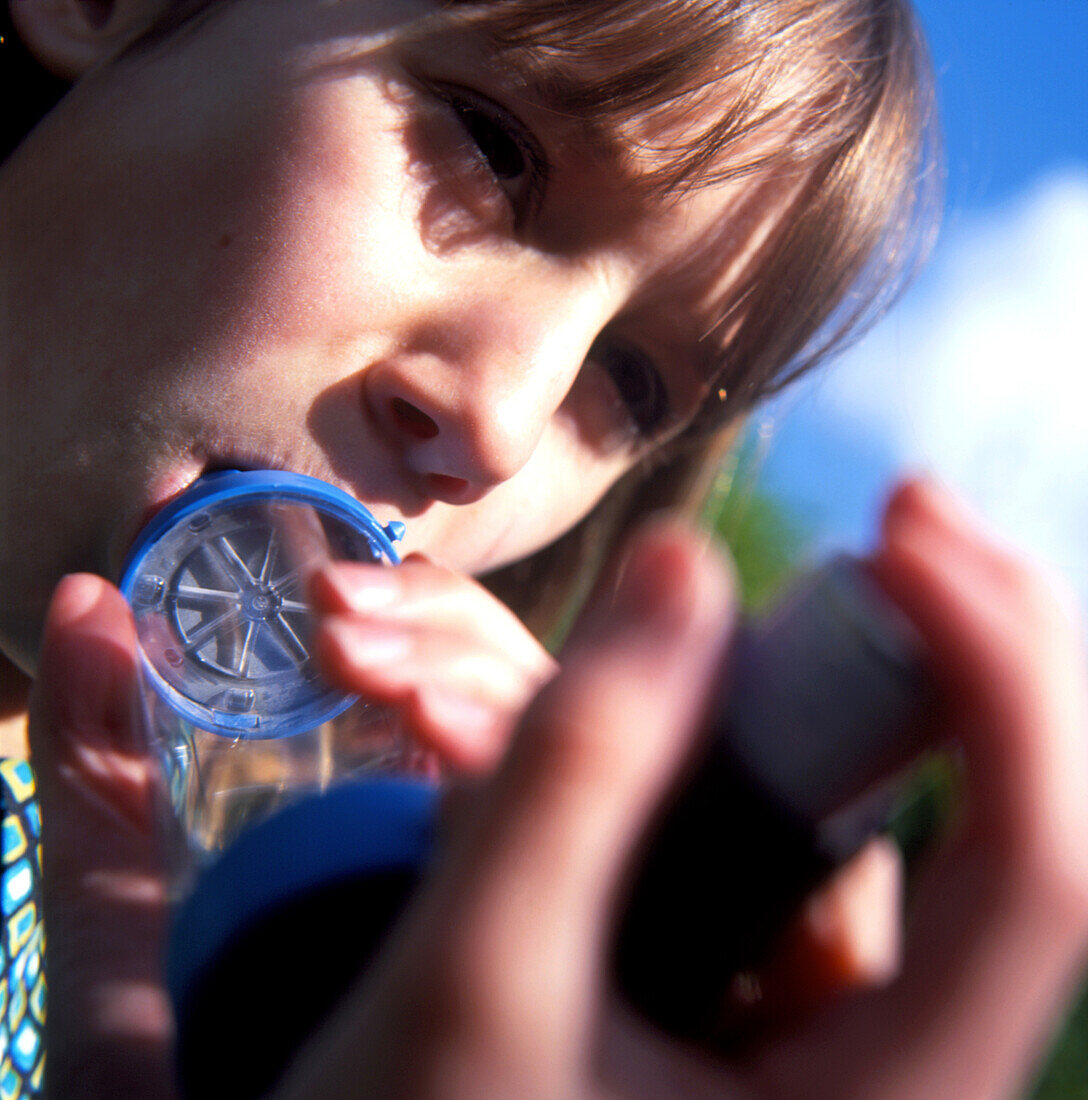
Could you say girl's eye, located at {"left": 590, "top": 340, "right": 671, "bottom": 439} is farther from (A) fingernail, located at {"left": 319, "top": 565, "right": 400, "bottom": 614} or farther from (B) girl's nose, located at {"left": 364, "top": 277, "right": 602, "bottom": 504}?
(A) fingernail, located at {"left": 319, "top": 565, "right": 400, "bottom": 614}

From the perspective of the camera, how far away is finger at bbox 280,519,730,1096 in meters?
0.15

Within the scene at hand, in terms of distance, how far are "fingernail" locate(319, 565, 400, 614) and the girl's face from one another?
182 millimetres

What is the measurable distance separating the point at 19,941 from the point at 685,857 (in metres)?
0.64

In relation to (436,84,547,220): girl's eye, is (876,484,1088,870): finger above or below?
below

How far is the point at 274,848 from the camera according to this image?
10.6 inches

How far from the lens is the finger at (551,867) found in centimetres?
15

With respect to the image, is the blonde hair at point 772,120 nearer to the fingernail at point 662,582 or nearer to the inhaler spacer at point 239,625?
the inhaler spacer at point 239,625

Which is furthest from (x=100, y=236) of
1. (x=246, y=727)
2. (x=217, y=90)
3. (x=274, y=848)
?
(x=274, y=848)

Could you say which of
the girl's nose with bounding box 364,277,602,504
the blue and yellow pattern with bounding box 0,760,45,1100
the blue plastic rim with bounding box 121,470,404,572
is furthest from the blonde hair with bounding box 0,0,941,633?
the blue and yellow pattern with bounding box 0,760,45,1100

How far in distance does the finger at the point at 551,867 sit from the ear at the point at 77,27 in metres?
0.62

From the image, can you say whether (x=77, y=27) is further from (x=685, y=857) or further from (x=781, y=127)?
(x=685, y=857)

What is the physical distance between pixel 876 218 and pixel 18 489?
0.68 meters

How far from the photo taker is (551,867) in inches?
6.3

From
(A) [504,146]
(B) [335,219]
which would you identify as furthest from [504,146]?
(B) [335,219]
